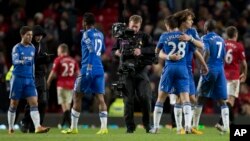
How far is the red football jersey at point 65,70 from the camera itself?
1053 inches

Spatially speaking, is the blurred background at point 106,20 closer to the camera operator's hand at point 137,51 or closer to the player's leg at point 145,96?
the player's leg at point 145,96

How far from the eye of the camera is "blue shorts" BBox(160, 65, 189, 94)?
1978 centimetres

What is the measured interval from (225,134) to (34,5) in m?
14.5

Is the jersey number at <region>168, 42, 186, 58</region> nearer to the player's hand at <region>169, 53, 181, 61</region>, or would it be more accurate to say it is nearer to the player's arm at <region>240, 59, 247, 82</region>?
the player's hand at <region>169, 53, 181, 61</region>

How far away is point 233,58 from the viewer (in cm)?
2320

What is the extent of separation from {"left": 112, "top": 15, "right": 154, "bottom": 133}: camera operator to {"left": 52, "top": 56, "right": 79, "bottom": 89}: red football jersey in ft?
17.5

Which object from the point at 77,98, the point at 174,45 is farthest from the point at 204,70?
the point at 77,98

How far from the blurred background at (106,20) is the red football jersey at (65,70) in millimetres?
2147

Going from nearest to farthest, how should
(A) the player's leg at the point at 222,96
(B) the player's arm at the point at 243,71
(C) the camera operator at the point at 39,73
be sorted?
1. (A) the player's leg at the point at 222,96
2. (C) the camera operator at the point at 39,73
3. (B) the player's arm at the point at 243,71

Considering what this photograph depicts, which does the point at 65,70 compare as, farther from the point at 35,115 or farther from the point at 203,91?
the point at 203,91

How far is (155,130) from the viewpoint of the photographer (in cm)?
2064

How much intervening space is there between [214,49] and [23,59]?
13.3 feet

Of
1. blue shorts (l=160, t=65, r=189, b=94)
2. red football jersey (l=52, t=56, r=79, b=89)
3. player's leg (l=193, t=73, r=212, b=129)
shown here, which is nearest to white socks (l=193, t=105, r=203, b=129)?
player's leg (l=193, t=73, r=212, b=129)

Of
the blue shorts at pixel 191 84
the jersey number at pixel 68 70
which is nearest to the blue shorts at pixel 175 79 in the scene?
the blue shorts at pixel 191 84
